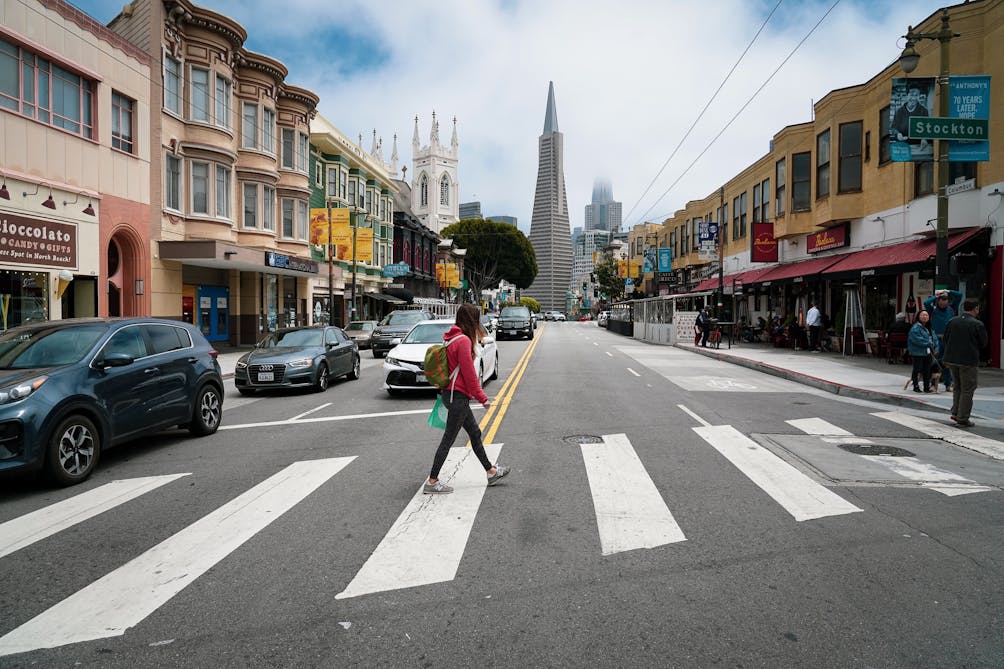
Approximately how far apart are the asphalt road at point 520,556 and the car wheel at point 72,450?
207 mm

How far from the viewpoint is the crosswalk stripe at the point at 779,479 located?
551cm

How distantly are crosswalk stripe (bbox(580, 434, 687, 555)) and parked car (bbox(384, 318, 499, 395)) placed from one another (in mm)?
4678

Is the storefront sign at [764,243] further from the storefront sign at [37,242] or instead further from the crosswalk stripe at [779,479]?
the storefront sign at [37,242]

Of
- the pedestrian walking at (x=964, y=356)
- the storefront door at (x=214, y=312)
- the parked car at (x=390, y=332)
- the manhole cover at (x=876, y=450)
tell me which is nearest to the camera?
the manhole cover at (x=876, y=450)

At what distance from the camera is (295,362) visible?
13320mm

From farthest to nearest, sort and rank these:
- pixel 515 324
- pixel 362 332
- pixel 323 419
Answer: pixel 515 324
pixel 362 332
pixel 323 419

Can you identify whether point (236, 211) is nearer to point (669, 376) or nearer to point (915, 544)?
point (669, 376)

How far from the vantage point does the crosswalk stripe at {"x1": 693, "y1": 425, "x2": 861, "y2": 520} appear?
5.51 m

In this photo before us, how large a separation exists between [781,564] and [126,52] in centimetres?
2371

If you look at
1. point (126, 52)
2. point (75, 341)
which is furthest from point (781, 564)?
point (126, 52)

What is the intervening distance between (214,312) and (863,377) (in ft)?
80.3

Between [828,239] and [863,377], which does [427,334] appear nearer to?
[863,377]

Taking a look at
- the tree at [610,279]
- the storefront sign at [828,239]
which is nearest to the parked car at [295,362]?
the storefront sign at [828,239]

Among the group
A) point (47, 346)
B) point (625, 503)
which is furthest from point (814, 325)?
point (47, 346)
